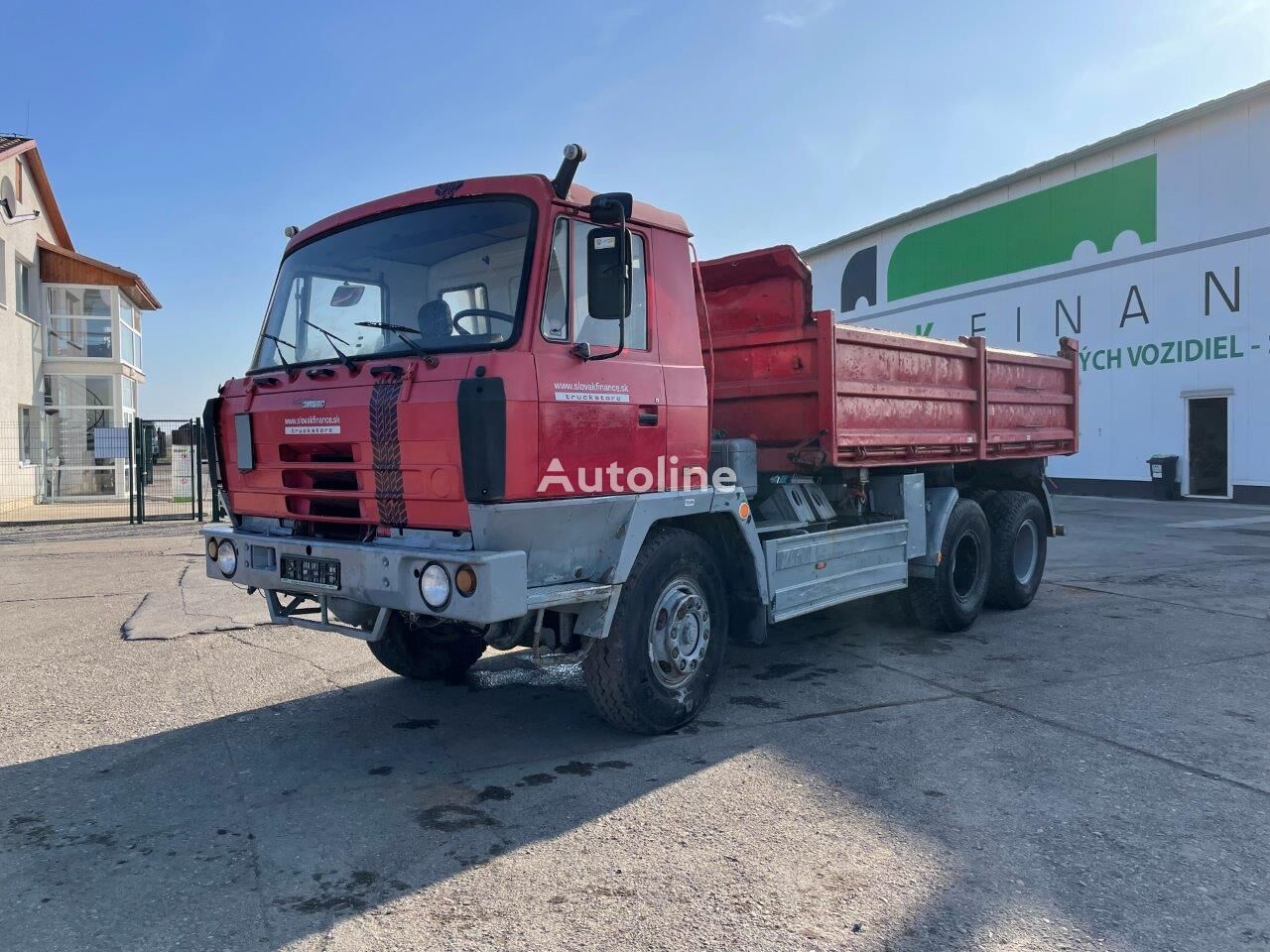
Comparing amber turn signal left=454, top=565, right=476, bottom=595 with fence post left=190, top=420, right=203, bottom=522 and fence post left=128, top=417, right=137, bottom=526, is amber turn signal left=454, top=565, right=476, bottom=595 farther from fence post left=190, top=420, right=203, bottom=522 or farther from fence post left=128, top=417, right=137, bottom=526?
fence post left=128, top=417, right=137, bottom=526

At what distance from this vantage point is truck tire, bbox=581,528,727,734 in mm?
4723

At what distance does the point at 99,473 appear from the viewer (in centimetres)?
2188

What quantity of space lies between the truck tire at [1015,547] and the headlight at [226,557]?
20.8ft

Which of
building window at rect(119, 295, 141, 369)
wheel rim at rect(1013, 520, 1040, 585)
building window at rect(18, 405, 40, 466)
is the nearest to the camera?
wheel rim at rect(1013, 520, 1040, 585)

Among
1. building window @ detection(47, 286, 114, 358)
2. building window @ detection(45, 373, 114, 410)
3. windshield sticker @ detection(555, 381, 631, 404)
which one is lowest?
windshield sticker @ detection(555, 381, 631, 404)

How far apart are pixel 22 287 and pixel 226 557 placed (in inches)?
809

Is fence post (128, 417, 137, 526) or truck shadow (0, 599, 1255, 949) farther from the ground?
fence post (128, 417, 137, 526)

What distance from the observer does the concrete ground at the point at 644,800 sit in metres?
3.17

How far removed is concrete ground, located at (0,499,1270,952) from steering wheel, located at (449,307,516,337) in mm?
2111

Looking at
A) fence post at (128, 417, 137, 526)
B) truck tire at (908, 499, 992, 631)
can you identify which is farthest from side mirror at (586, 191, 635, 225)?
fence post at (128, 417, 137, 526)

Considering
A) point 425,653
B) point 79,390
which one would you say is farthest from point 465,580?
point 79,390

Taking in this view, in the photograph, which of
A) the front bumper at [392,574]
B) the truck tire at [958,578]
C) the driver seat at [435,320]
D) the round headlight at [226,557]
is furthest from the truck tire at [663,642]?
the truck tire at [958,578]

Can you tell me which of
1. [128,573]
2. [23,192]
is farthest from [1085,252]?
[23,192]

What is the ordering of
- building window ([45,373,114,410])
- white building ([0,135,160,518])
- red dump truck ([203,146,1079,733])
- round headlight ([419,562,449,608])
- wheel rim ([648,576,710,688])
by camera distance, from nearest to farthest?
round headlight ([419,562,449,608]), red dump truck ([203,146,1079,733]), wheel rim ([648,576,710,688]), white building ([0,135,160,518]), building window ([45,373,114,410])
